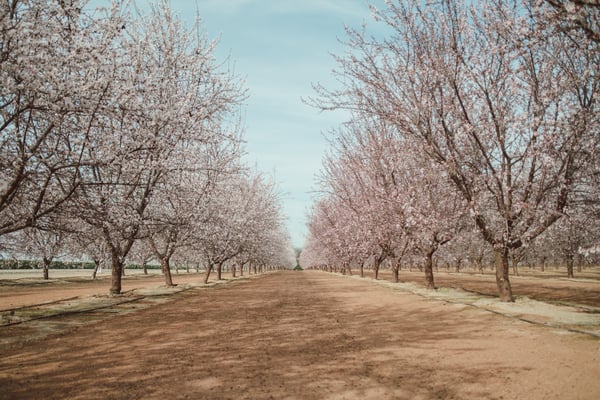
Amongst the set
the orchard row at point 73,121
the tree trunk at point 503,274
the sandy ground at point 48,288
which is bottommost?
the sandy ground at point 48,288

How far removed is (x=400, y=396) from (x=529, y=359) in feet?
11.3

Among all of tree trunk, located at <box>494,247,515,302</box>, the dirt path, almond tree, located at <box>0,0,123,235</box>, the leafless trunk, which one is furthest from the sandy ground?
the dirt path

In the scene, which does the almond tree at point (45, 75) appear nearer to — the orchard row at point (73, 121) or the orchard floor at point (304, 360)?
the orchard row at point (73, 121)

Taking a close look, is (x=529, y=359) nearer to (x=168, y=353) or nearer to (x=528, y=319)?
(x=528, y=319)

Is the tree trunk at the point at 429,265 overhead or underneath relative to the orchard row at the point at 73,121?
underneath

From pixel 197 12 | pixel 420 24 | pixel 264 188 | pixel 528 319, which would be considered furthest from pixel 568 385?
pixel 264 188

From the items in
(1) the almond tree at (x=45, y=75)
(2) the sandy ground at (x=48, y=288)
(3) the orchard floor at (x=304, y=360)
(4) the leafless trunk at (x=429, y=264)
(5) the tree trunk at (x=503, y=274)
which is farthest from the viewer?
(4) the leafless trunk at (x=429, y=264)

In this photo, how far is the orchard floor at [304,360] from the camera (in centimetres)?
614

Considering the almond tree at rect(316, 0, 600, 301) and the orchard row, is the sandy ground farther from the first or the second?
the almond tree at rect(316, 0, 600, 301)

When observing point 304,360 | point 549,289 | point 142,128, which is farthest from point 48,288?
point 549,289

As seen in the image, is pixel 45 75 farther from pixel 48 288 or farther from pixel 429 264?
pixel 48 288

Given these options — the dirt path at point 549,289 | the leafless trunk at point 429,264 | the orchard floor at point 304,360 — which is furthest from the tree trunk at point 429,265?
the orchard floor at point 304,360

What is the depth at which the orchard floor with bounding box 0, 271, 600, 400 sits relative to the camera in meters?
6.14

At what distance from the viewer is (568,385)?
6.20 meters
